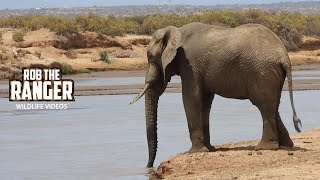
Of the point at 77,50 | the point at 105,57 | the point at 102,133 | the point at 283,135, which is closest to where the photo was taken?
the point at 283,135

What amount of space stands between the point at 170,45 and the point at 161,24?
1835 inches

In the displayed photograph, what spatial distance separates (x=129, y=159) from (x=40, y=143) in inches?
127

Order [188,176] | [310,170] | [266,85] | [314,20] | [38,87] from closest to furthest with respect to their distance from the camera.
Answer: [310,170]
[188,176]
[266,85]
[38,87]
[314,20]

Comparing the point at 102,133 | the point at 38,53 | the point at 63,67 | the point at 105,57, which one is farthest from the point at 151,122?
the point at 105,57

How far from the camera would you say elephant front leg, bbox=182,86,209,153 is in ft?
50.8

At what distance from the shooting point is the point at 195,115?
15.6m

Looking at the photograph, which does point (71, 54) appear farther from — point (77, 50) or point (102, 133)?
point (102, 133)

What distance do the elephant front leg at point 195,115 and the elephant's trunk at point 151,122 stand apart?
19.0 inches

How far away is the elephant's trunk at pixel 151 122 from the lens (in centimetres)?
1545

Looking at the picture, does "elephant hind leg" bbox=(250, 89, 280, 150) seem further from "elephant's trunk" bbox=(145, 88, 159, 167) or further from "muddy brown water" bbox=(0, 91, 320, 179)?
"muddy brown water" bbox=(0, 91, 320, 179)

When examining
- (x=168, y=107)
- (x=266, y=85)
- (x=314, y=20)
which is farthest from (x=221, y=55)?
(x=314, y=20)

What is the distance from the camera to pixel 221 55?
15.2 meters

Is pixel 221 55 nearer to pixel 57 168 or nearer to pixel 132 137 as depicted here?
pixel 57 168

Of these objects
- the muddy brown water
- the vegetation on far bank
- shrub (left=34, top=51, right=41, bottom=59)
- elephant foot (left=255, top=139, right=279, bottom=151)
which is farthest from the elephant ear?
the vegetation on far bank
